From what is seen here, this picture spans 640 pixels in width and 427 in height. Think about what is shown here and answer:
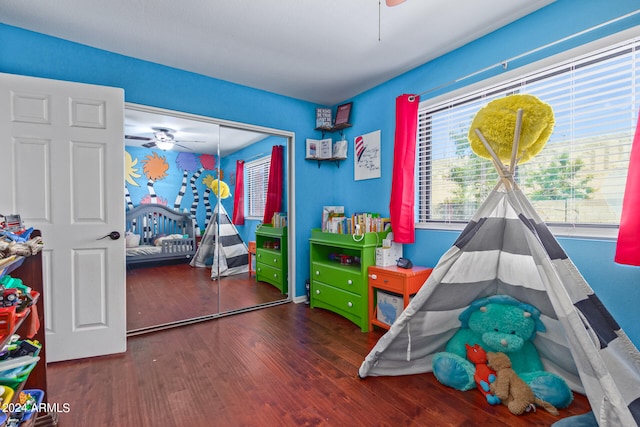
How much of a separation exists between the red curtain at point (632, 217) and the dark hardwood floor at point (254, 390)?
89cm

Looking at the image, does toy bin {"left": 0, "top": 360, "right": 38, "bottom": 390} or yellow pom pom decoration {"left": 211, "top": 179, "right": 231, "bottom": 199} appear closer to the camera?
toy bin {"left": 0, "top": 360, "right": 38, "bottom": 390}

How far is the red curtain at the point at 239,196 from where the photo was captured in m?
3.26

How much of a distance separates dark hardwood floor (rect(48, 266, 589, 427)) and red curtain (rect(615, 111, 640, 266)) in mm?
887

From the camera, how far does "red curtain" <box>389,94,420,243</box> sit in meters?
2.72

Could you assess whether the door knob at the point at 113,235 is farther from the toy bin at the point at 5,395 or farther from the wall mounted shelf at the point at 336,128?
the wall mounted shelf at the point at 336,128

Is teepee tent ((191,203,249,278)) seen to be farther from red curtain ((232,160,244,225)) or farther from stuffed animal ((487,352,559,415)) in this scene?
stuffed animal ((487,352,559,415))

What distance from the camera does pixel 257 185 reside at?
135 inches

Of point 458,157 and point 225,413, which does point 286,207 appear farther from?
point 225,413

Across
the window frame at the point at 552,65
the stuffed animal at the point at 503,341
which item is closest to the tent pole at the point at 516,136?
the window frame at the point at 552,65

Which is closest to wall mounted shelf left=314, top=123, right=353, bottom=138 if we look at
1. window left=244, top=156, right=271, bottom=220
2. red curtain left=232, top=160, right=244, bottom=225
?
window left=244, top=156, right=271, bottom=220

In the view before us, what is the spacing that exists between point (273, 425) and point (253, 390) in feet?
1.15

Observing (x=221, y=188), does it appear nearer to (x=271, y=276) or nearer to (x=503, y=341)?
(x=271, y=276)

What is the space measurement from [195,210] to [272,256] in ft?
3.59

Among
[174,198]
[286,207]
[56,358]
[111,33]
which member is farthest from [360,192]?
[56,358]
